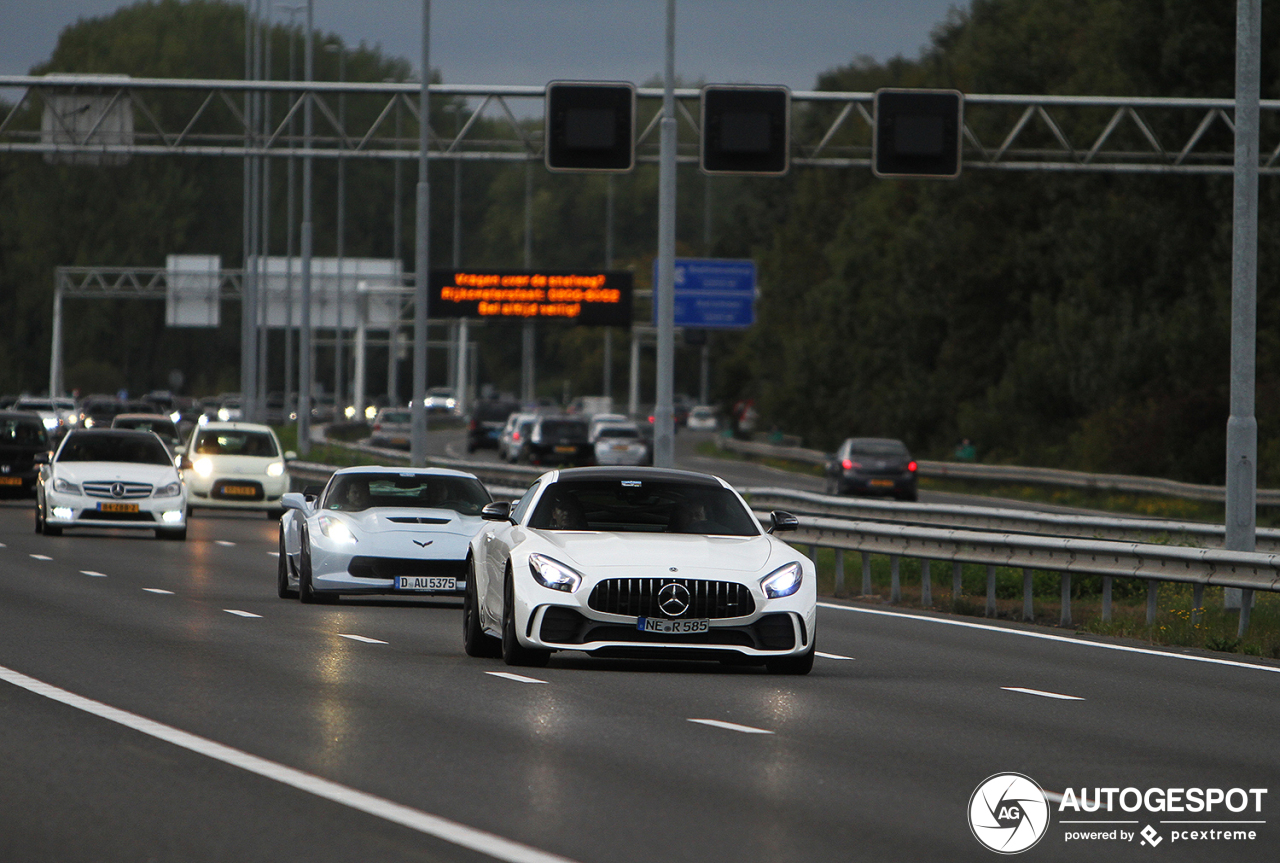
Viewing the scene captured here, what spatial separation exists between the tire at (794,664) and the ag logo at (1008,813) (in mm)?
4487

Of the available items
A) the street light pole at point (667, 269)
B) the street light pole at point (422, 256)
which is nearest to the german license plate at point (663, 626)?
the street light pole at point (667, 269)

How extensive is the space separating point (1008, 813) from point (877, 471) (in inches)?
1570

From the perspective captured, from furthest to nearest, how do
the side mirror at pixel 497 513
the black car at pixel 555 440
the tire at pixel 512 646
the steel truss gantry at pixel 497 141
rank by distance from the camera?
1. the black car at pixel 555 440
2. the steel truss gantry at pixel 497 141
3. the side mirror at pixel 497 513
4. the tire at pixel 512 646

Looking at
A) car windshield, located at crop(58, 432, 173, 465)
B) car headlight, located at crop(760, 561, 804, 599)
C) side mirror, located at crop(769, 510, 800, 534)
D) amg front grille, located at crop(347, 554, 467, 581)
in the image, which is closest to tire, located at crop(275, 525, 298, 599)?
amg front grille, located at crop(347, 554, 467, 581)

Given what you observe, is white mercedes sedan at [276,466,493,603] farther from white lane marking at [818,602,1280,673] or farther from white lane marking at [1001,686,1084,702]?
white lane marking at [1001,686,1084,702]

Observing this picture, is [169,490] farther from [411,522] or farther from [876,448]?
[876,448]

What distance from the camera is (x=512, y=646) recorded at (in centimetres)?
1474

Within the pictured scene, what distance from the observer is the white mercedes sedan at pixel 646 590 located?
1434cm

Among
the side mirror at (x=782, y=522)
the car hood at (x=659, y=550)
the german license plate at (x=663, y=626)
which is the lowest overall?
the german license plate at (x=663, y=626)

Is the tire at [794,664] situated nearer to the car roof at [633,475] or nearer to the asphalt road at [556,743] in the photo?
the asphalt road at [556,743]

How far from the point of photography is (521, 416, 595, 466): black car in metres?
66.8

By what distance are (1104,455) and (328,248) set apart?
101 m

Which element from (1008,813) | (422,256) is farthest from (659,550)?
(422,256)

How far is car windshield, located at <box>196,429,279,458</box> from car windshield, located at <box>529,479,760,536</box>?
926 inches
